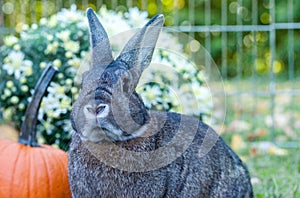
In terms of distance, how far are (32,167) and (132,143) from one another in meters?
0.75

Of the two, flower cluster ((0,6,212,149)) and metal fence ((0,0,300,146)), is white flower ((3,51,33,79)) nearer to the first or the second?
flower cluster ((0,6,212,149))

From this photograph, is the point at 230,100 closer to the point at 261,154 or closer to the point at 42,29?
the point at 261,154

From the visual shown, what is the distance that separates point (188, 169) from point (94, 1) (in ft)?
10.1

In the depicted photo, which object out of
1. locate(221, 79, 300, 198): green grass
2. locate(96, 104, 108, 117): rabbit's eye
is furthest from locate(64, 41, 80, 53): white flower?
locate(96, 104, 108, 117): rabbit's eye

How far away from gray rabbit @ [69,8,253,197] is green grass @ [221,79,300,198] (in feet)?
2.57

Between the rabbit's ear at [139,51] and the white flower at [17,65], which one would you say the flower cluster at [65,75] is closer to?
the white flower at [17,65]

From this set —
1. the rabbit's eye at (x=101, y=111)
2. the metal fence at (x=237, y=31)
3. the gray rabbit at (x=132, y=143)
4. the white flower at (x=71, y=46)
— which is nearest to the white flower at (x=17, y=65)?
the white flower at (x=71, y=46)

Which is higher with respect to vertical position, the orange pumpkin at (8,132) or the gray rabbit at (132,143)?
the gray rabbit at (132,143)

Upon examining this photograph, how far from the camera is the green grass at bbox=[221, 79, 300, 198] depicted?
345cm

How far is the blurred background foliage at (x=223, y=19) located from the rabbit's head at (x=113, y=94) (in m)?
2.58

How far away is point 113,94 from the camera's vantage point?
2.12m

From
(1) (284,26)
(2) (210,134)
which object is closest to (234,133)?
(1) (284,26)

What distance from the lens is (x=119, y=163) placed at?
91.0 inches

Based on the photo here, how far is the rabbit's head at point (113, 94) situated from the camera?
2.10 metres
